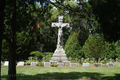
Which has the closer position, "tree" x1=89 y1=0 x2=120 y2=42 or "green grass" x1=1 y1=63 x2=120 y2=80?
"tree" x1=89 y1=0 x2=120 y2=42

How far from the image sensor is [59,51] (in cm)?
1827

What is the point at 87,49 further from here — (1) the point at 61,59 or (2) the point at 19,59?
(2) the point at 19,59

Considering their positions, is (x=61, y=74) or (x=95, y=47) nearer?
(x=61, y=74)

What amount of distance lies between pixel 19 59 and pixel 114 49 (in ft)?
50.2

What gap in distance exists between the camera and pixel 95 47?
20.9 m

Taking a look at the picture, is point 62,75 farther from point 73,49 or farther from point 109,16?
point 73,49

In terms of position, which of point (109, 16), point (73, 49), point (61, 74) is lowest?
point (61, 74)

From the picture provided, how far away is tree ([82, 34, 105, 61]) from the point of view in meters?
20.8

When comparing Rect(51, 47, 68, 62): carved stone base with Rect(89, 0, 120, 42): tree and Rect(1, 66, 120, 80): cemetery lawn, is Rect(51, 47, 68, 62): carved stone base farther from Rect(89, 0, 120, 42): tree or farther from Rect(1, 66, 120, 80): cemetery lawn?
Rect(89, 0, 120, 42): tree

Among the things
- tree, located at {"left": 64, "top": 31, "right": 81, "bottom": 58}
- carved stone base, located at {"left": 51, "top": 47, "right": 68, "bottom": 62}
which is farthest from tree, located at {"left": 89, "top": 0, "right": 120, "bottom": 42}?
tree, located at {"left": 64, "top": 31, "right": 81, "bottom": 58}

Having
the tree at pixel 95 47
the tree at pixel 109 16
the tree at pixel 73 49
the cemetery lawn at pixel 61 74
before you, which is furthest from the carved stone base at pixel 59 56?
the tree at pixel 109 16

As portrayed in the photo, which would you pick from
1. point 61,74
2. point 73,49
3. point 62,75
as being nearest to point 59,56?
point 73,49

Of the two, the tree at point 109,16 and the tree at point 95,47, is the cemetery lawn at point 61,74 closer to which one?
the tree at point 109,16

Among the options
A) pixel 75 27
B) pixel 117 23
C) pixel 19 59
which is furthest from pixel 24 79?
pixel 75 27
